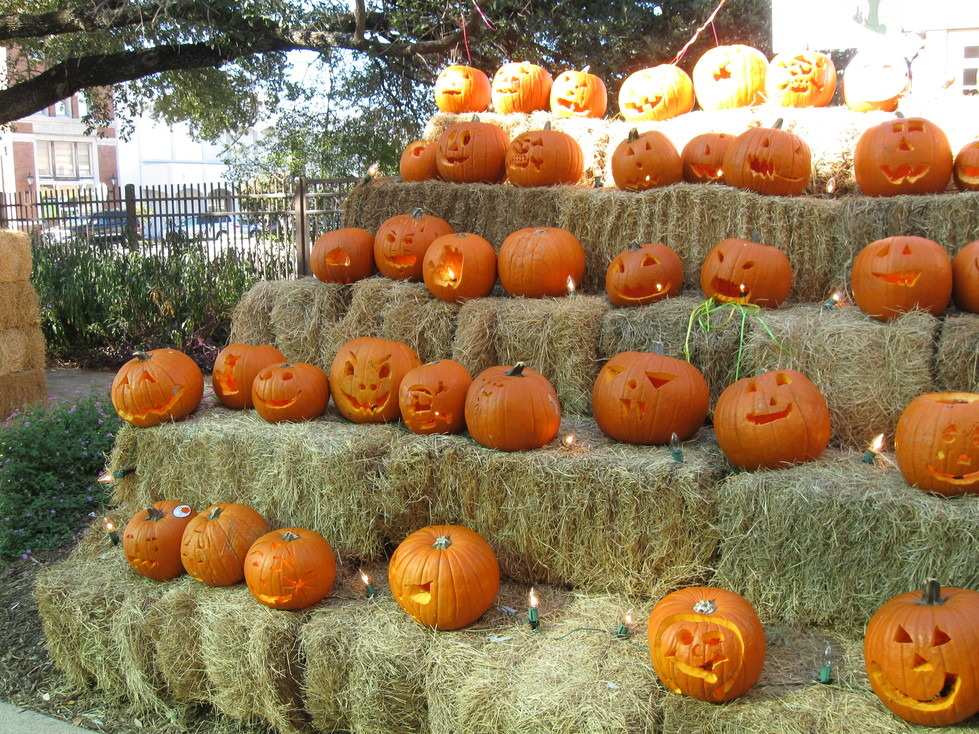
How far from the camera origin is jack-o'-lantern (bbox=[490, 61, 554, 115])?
19.8 feet

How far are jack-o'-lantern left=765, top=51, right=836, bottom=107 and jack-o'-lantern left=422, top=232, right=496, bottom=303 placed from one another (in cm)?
229

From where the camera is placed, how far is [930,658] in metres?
2.41

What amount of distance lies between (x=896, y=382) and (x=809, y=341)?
381 mm

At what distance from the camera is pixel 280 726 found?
3289 mm

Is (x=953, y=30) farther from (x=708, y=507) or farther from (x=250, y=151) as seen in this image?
(x=250, y=151)

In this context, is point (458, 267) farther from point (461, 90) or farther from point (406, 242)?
point (461, 90)

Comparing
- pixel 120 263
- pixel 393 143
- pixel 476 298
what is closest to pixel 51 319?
pixel 120 263

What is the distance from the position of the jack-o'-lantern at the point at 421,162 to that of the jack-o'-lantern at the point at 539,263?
132 cm

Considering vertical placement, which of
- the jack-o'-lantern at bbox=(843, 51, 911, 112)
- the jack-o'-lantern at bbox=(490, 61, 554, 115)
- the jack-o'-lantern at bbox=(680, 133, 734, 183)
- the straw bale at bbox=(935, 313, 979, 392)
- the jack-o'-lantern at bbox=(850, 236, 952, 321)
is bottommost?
the straw bale at bbox=(935, 313, 979, 392)

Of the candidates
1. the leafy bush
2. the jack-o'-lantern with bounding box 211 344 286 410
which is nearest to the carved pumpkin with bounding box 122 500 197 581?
the jack-o'-lantern with bounding box 211 344 286 410

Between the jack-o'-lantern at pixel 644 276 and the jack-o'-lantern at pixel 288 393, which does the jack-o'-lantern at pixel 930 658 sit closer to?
the jack-o'-lantern at pixel 644 276

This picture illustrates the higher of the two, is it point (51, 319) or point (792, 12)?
point (792, 12)

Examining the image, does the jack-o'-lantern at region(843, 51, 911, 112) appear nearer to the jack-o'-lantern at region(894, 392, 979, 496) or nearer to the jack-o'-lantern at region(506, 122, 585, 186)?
the jack-o'-lantern at region(506, 122, 585, 186)

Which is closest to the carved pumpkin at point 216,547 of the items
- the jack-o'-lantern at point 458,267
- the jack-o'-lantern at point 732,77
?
the jack-o'-lantern at point 458,267
